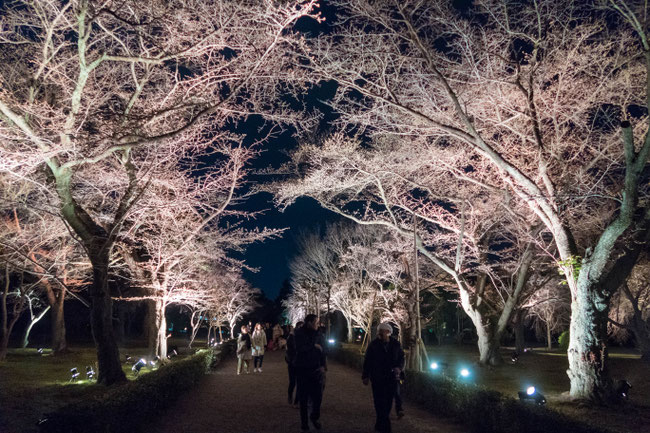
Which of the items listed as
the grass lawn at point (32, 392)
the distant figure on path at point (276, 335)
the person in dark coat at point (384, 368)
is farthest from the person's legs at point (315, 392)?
the distant figure on path at point (276, 335)

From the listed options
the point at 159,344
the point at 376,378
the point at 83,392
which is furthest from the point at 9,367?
the point at 376,378

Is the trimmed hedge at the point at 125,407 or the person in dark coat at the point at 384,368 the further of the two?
the person in dark coat at the point at 384,368

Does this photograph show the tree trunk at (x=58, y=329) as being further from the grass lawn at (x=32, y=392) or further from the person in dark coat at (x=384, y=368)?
the person in dark coat at (x=384, y=368)

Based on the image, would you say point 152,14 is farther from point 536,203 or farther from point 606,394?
point 606,394

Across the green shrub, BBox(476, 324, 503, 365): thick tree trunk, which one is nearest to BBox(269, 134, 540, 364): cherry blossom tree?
BBox(476, 324, 503, 365): thick tree trunk

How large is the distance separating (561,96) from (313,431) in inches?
361

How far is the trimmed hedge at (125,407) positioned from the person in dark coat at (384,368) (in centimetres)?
323

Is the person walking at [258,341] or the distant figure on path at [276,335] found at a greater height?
the person walking at [258,341]

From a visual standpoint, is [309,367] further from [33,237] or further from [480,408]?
[33,237]

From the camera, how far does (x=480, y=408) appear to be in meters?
7.13

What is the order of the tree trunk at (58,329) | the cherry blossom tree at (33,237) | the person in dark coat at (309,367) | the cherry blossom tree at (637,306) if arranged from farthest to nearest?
the tree trunk at (58,329) < the cherry blossom tree at (637,306) < the cherry blossom tree at (33,237) < the person in dark coat at (309,367)

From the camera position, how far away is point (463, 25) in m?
9.50

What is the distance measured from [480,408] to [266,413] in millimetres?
3743

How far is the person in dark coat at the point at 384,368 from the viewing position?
6148 mm
